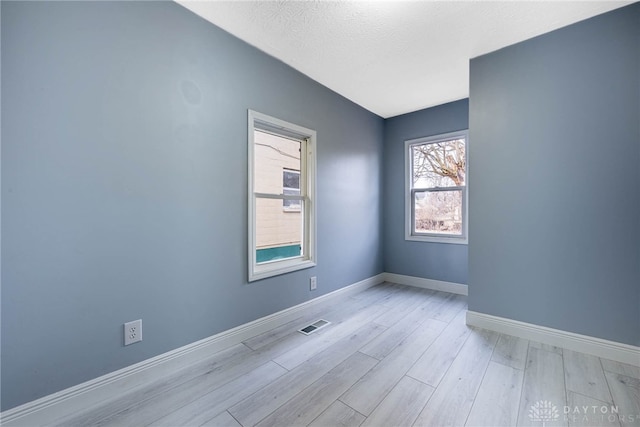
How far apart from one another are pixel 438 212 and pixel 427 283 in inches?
40.1

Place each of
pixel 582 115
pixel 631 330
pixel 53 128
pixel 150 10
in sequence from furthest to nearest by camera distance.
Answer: pixel 582 115
pixel 631 330
pixel 150 10
pixel 53 128

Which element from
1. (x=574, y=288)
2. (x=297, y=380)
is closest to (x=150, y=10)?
(x=297, y=380)

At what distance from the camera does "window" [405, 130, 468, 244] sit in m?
3.52

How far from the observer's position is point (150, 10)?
1691 millimetres

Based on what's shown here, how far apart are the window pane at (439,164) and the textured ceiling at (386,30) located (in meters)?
1.00

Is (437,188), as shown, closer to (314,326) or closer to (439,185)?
(439,185)

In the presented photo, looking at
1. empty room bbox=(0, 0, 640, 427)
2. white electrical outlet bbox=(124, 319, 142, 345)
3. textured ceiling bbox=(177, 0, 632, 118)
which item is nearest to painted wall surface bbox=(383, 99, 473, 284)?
empty room bbox=(0, 0, 640, 427)

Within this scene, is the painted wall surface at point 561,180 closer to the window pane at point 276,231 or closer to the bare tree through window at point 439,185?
the bare tree through window at point 439,185

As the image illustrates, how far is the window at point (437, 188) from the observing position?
3518mm

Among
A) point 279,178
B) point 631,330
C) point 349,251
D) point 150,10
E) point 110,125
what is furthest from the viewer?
point 349,251

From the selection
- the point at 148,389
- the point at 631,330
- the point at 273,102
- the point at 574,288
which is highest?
the point at 273,102

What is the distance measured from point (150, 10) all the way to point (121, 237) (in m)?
1.47

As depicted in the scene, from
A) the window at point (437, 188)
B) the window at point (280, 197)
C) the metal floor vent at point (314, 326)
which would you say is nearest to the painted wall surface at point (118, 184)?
the window at point (280, 197)

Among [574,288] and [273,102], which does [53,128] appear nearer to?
[273,102]
